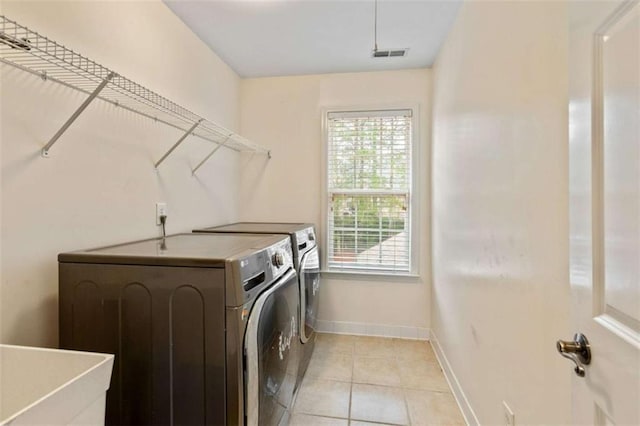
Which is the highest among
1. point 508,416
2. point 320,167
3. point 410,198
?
Result: point 320,167

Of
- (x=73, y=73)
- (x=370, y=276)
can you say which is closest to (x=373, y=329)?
(x=370, y=276)

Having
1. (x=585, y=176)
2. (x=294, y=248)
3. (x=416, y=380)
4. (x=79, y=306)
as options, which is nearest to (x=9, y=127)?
(x=79, y=306)

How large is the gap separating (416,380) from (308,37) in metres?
2.55

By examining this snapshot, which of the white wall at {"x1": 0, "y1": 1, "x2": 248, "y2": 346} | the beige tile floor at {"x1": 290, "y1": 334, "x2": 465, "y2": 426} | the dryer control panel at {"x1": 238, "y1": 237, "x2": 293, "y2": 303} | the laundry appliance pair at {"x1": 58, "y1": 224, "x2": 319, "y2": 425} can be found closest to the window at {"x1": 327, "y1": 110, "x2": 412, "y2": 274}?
the beige tile floor at {"x1": 290, "y1": 334, "x2": 465, "y2": 426}

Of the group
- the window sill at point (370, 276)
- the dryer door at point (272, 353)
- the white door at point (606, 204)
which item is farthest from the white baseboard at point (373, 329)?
the white door at point (606, 204)

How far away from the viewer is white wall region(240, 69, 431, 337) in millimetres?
2787

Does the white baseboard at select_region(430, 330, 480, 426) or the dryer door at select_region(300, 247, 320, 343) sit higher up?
the dryer door at select_region(300, 247, 320, 343)

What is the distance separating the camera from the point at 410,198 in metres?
2.81

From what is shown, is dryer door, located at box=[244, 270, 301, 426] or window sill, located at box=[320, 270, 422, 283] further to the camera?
window sill, located at box=[320, 270, 422, 283]

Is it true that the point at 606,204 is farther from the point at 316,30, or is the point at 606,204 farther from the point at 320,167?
the point at 320,167

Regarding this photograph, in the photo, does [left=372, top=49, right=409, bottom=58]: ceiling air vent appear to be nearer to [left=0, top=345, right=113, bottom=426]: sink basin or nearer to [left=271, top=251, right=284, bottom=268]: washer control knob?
[left=271, top=251, right=284, bottom=268]: washer control knob

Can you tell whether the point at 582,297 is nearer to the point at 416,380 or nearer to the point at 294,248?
the point at 294,248

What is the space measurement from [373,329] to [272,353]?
1.78m

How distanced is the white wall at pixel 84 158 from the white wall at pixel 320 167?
2.73 ft
